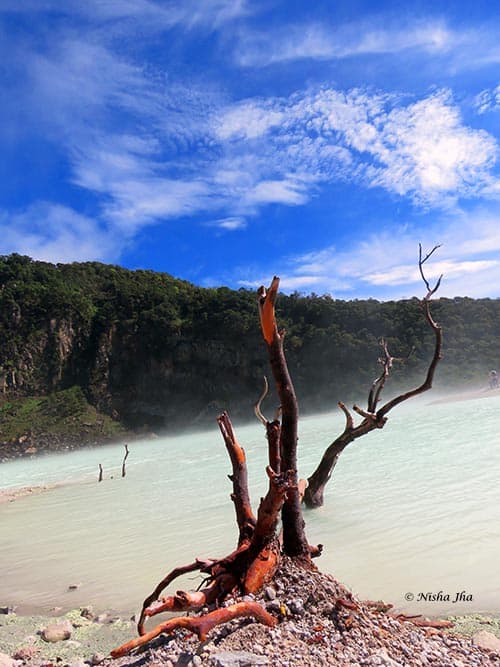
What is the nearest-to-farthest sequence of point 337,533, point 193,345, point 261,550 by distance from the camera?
point 261,550
point 337,533
point 193,345

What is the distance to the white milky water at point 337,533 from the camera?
5613 mm

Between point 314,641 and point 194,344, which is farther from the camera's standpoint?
point 194,344

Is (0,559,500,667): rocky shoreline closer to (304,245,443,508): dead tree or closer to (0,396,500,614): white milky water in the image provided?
(0,396,500,614): white milky water

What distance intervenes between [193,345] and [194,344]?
18cm

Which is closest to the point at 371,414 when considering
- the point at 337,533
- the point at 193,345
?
the point at 337,533

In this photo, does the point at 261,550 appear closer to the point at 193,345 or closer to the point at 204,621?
the point at 204,621

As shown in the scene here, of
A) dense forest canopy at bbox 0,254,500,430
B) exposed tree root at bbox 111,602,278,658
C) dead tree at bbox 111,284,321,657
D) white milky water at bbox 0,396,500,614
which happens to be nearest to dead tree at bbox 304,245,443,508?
white milky water at bbox 0,396,500,614

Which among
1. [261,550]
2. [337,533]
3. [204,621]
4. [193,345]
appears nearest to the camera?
[204,621]

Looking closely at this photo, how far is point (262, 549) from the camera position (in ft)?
11.5

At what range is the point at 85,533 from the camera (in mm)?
9836

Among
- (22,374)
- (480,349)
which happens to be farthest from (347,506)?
(22,374)

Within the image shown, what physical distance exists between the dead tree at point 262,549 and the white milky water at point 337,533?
202 centimetres

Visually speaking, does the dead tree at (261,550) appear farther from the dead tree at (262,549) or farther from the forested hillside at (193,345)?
the forested hillside at (193,345)

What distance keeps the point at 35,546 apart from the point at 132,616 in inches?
205
